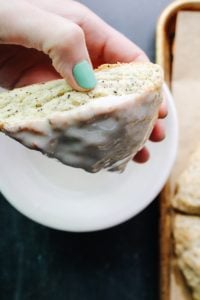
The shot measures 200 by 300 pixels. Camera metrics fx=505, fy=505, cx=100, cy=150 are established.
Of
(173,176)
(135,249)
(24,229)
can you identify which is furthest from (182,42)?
(24,229)

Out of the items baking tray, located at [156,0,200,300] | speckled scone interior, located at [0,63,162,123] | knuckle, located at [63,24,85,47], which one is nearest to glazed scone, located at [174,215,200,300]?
baking tray, located at [156,0,200,300]

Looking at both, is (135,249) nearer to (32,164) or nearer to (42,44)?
(32,164)

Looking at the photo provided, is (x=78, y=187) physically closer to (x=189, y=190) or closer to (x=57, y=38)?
(x=189, y=190)

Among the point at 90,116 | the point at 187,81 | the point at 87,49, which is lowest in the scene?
the point at 187,81

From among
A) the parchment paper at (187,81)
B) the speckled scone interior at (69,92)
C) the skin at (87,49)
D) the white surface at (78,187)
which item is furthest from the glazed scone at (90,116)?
the parchment paper at (187,81)

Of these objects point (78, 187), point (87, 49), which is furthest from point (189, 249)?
point (87, 49)

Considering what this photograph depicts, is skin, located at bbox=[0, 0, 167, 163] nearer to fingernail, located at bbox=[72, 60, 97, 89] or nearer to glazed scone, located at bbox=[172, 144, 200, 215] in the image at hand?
glazed scone, located at bbox=[172, 144, 200, 215]
